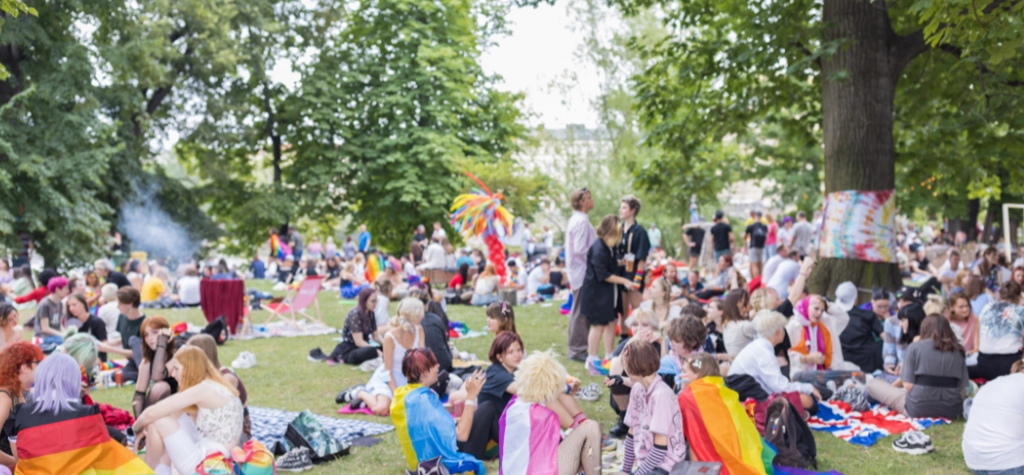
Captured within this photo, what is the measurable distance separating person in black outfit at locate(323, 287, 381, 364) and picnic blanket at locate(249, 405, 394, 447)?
224cm

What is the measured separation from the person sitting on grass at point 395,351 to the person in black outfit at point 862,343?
14.1 ft

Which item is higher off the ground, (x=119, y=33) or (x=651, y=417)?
(x=119, y=33)

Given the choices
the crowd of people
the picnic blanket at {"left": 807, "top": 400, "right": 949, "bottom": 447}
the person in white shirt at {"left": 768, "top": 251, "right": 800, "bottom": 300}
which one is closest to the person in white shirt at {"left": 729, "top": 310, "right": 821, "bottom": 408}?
the crowd of people

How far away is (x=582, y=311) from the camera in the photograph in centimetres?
959

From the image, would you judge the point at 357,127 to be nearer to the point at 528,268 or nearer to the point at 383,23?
the point at 383,23

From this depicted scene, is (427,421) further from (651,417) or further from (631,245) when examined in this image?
(631,245)

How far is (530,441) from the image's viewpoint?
507 cm

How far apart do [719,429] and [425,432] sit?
1850 mm

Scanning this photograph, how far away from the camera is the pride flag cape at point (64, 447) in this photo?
4.98 m

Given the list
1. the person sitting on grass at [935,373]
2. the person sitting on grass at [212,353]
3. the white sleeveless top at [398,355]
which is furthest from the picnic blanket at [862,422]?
the person sitting on grass at [212,353]

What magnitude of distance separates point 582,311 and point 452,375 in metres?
1.76

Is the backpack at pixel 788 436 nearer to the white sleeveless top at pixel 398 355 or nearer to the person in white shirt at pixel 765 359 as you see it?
the person in white shirt at pixel 765 359

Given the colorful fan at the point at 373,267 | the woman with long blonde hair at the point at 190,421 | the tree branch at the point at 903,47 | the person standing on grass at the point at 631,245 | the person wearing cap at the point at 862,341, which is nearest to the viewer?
the woman with long blonde hair at the point at 190,421

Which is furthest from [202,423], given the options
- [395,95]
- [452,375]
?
[395,95]
